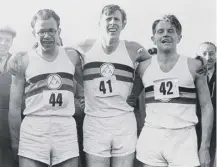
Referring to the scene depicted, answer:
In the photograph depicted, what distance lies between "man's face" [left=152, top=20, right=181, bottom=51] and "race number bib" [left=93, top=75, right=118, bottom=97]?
1.49ft

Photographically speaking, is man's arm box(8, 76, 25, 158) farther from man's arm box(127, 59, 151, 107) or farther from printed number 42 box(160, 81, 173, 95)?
printed number 42 box(160, 81, 173, 95)

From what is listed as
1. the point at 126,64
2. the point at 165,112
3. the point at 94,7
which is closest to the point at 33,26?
the point at 94,7

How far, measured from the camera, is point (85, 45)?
2.43 metres

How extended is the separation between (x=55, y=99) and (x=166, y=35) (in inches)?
37.9

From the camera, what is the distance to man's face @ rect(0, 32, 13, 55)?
2.78m

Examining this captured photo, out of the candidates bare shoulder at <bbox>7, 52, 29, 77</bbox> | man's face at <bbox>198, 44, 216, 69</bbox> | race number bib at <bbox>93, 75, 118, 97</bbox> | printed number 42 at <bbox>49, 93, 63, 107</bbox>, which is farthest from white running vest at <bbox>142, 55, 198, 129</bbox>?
bare shoulder at <bbox>7, 52, 29, 77</bbox>

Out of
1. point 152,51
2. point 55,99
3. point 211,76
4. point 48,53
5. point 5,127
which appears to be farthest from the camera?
point 211,76

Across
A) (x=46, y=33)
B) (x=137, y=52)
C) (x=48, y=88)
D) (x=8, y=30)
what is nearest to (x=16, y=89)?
(x=48, y=88)

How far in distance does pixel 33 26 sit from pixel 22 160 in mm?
1013

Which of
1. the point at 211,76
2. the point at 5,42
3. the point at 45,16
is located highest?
the point at 45,16

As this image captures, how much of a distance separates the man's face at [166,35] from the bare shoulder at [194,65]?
180 millimetres

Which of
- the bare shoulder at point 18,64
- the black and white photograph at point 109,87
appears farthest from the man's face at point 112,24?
the bare shoulder at point 18,64

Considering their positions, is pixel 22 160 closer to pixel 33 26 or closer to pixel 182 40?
pixel 33 26

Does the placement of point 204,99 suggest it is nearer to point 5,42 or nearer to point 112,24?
point 112,24
